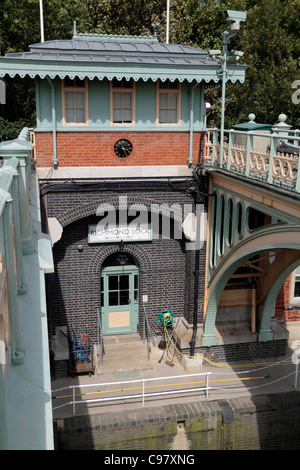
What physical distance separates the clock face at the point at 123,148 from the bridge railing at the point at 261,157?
84.0 inches

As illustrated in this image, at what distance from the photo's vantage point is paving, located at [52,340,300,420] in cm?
1116

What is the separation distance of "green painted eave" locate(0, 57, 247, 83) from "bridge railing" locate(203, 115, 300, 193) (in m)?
1.58

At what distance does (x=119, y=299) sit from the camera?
554 inches

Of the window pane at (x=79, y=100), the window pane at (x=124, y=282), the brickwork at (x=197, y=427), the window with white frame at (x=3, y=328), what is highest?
the window pane at (x=79, y=100)

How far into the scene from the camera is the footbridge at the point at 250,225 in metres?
8.07

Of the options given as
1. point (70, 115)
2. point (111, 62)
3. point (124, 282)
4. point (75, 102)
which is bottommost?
point (124, 282)

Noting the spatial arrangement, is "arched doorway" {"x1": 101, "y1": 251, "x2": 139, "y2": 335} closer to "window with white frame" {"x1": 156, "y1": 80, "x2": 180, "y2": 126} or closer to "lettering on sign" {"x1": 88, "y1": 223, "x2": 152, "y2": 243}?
"lettering on sign" {"x1": 88, "y1": 223, "x2": 152, "y2": 243}

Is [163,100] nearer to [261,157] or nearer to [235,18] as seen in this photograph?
[235,18]

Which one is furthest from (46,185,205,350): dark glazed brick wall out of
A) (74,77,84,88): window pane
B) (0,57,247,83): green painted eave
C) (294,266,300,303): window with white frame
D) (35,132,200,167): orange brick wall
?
(294,266,300,303): window with white frame

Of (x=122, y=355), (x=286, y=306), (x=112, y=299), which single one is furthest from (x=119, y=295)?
(x=286, y=306)

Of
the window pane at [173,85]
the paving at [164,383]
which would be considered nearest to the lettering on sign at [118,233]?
the paving at [164,383]

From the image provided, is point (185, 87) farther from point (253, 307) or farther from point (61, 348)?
point (61, 348)

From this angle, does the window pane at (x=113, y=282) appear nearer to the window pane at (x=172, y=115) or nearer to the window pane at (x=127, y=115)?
the window pane at (x=127, y=115)

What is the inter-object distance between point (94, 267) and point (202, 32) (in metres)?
19.1
